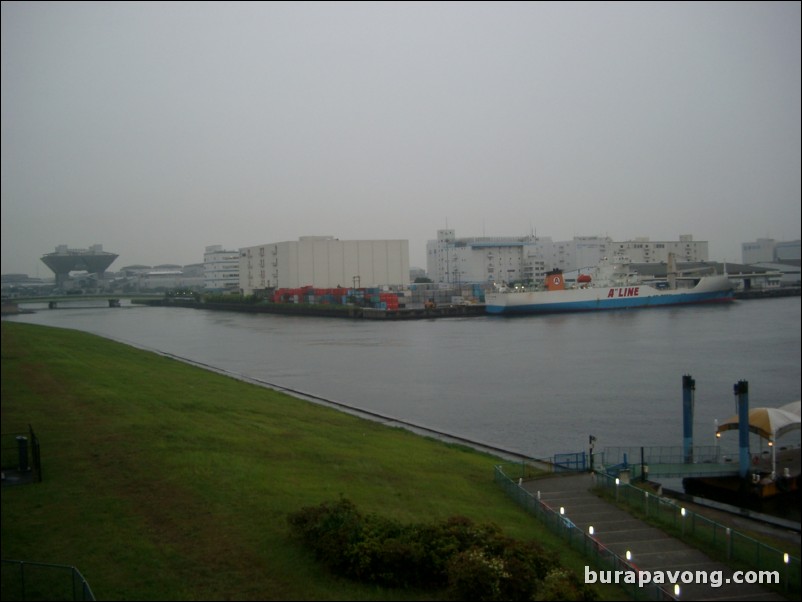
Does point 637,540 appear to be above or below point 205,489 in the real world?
below

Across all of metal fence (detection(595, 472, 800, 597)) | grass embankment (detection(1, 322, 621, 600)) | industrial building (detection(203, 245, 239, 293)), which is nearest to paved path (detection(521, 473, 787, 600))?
metal fence (detection(595, 472, 800, 597))

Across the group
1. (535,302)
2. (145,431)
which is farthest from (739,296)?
(145,431)

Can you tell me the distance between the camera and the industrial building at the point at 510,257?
21.6 metres

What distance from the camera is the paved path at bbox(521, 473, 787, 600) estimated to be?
6.24 ft

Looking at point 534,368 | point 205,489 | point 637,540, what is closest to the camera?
point 637,540

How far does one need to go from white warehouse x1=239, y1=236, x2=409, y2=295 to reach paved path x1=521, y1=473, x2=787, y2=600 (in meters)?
18.0

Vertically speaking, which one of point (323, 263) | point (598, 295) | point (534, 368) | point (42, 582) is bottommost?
point (534, 368)

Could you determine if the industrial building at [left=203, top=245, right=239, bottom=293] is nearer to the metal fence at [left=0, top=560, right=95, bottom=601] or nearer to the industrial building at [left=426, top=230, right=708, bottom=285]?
the industrial building at [left=426, top=230, right=708, bottom=285]

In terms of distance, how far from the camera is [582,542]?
217 cm

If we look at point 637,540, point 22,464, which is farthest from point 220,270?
point 637,540

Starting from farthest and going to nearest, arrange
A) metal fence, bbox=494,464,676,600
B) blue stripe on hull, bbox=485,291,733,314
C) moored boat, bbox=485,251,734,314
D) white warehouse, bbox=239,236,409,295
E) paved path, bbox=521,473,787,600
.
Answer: white warehouse, bbox=239,236,409,295 < moored boat, bbox=485,251,734,314 < blue stripe on hull, bbox=485,291,733,314 < paved path, bbox=521,473,787,600 < metal fence, bbox=494,464,676,600

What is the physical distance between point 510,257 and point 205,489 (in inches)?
→ 929

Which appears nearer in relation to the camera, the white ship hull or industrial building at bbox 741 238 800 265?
industrial building at bbox 741 238 800 265

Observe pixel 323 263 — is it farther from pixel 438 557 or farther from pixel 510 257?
pixel 438 557
